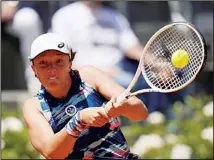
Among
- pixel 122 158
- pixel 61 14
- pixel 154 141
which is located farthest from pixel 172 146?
pixel 122 158

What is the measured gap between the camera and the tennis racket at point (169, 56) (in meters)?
3.35

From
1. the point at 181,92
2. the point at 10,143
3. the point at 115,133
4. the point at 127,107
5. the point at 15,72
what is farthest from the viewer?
the point at 15,72

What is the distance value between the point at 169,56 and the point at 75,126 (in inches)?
18.0

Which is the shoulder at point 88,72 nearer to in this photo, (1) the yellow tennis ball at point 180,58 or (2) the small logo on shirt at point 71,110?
(2) the small logo on shirt at point 71,110

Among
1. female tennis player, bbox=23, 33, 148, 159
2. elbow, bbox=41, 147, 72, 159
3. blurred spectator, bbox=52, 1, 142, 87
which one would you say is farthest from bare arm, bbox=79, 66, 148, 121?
blurred spectator, bbox=52, 1, 142, 87

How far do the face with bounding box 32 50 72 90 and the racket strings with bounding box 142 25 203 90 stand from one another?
0.94ft

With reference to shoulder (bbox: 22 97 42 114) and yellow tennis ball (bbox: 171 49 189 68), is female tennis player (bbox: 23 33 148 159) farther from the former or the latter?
yellow tennis ball (bbox: 171 49 189 68)

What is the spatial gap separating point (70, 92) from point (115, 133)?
8.7 inches

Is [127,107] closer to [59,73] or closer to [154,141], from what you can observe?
[59,73]

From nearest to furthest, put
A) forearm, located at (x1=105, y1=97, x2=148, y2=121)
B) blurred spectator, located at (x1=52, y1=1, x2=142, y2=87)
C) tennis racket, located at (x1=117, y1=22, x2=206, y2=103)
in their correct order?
1. forearm, located at (x1=105, y1=97, x2=148, y2=121)
2. tennis racket, located at (x1=117, y1=22, x2=206, y2=103)
3. blurred spectator, located at (x1=52, y1=1, x2=142, y2=87)

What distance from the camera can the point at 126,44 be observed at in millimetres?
5562

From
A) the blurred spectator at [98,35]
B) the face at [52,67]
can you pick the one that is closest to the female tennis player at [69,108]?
the face at [52,67]

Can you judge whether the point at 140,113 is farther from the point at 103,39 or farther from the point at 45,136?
the point at 103,39

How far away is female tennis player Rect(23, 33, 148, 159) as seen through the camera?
3.26 m
